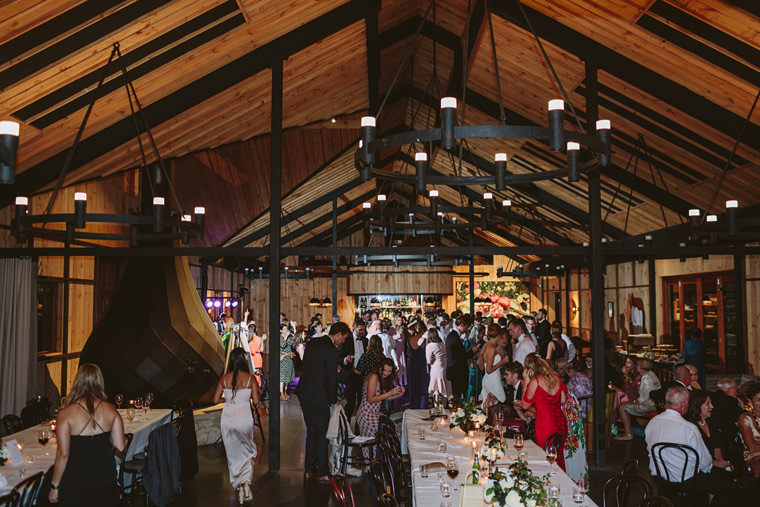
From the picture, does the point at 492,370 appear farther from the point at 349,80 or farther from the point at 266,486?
the point at 349,80

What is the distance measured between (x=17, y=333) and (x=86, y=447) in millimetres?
4254

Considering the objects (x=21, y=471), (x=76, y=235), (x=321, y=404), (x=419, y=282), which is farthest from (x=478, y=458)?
(x=419, y=282)

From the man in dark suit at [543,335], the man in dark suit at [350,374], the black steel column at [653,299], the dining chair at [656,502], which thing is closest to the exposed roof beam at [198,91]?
the man in dark suit at [350,374]

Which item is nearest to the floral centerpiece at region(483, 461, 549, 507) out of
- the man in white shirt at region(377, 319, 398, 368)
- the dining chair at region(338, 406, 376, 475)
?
the dining chair at region(338, 406, 376, 475)

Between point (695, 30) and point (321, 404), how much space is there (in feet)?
17.5

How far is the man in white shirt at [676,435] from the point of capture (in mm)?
4629

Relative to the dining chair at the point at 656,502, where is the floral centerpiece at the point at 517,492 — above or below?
above

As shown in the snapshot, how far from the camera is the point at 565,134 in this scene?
3.47m

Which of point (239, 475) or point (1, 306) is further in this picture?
point (1, 306)

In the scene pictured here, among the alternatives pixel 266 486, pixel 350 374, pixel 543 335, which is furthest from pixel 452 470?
pixel 543 335

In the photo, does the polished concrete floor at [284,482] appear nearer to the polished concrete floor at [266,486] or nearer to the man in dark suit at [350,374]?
the polished concrete floor at [266,486]

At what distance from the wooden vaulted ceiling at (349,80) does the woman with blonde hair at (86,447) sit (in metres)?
2.71

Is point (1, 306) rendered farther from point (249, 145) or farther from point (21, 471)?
point (249, 145)

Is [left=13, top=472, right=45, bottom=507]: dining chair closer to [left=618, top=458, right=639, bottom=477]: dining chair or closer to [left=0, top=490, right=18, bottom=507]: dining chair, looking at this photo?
[left=0, top=490, right=18, bottom=507]: dining chair
